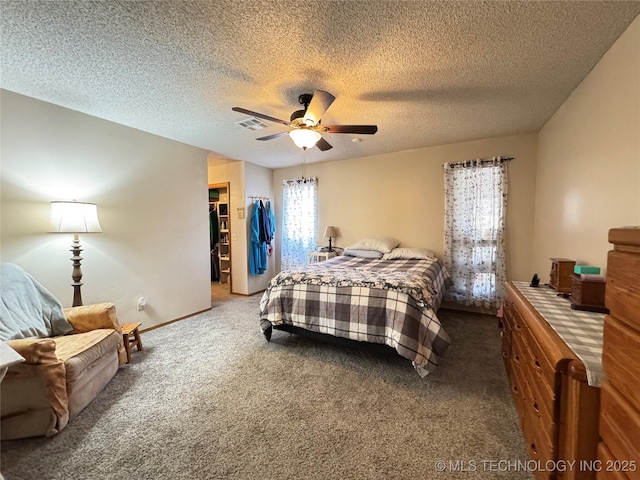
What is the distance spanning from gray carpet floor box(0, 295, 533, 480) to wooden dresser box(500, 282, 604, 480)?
368 millimetres

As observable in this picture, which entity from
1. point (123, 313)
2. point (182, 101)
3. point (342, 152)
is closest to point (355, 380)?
point (123, 313)

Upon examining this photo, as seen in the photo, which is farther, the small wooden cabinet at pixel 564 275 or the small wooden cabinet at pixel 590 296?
the small wooden cabinet at pixel 564 275

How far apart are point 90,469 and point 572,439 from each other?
88.7 inches

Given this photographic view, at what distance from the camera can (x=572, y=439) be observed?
89cm

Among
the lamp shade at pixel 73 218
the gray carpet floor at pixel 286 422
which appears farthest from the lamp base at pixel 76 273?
the gray carpet floor at pixel 286 422

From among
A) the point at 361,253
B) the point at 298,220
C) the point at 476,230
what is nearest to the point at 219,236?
the point at 298,220

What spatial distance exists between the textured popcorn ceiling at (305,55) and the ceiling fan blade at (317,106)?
0.24m

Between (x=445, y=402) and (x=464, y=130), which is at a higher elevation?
(x=464, y=130)

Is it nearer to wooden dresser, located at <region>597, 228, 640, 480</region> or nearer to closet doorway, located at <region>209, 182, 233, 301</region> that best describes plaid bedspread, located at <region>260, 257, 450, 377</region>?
wooden dresser, located at <region>597, 228, 640, 480</region>

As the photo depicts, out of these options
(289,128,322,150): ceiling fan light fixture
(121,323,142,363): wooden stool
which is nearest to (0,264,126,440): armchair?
(121,323,142,363): wooden stool

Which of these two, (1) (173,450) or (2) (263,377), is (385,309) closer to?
(2) (263,377)

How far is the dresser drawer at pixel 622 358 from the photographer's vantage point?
63 cm

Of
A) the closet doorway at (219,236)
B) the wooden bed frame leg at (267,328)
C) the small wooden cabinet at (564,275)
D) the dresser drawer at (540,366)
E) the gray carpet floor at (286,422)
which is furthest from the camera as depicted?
the closet doorway at (219,236)

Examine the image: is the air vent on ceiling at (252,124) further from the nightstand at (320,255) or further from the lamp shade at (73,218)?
the nightstand at (320,255)
